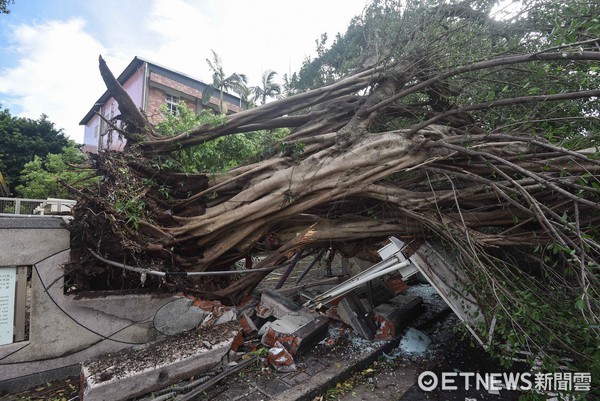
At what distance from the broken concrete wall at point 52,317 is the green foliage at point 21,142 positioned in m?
23.4

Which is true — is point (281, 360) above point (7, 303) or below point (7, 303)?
below

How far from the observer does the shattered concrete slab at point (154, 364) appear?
275cm

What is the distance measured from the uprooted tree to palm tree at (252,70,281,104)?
15.7m

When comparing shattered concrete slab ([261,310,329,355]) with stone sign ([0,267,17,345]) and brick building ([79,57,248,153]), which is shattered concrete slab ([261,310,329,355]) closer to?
stone sign ([0,267,17,345])

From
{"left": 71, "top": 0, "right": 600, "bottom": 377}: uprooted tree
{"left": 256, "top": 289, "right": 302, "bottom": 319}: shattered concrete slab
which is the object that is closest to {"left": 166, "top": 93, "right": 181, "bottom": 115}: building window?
{"left": 71, "top": 0, "right": 600, "bottom": 377}: uprooted tree

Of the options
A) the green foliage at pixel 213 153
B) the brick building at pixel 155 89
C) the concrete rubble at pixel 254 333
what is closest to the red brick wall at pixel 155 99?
the brick building at pixel 155 89

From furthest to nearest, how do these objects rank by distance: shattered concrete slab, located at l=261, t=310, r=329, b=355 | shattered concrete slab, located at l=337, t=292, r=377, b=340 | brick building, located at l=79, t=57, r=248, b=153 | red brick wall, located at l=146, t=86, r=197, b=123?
red brick wall, located at l=146, t=86, r=197, b=123 < brick building, located at l=79, t=57, r=248, b=153 < shattered concrete slab, located at l=337, t=292, r=377, b=340 < shattered concrete slab, located at l=261, t=310, r=329, b=355

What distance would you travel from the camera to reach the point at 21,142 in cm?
2200

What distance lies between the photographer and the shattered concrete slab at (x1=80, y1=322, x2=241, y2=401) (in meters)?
2.75

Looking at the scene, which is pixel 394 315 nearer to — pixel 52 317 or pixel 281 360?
pixel 281 360

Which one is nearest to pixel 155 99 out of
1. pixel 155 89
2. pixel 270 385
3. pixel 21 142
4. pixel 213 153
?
pixel 155 89

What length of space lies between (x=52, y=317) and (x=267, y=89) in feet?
62.5

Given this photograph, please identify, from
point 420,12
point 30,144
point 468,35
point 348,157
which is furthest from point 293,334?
point 30,144

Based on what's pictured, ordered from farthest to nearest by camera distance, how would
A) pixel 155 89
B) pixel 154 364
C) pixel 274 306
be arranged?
1. pixel 155 89
2. pixel 274 306
3. pixel 154 364
